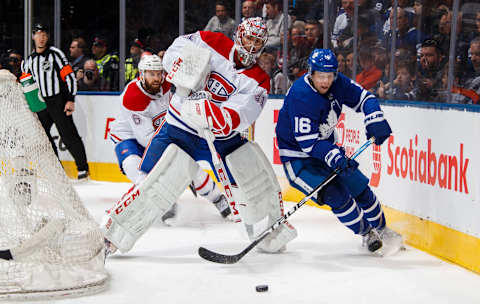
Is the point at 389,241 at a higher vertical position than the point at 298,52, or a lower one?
lower

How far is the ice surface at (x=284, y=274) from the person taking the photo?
284 centimetres

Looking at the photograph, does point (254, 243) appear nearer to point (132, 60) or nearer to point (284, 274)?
point (284, 274)

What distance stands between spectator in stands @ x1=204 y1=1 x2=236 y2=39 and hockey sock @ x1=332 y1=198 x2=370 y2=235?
10.1 ft

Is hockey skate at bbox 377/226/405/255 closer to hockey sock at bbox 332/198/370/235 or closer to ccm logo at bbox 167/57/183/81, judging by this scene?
hockey sock at bbox 332/198/370/235

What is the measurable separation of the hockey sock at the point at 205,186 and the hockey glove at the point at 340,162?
1322mm

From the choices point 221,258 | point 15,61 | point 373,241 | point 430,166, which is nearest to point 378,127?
point 430,166

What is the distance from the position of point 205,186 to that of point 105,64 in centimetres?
302

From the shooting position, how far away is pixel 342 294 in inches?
114

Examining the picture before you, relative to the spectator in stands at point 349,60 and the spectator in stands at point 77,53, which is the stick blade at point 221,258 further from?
the spectator in stands at point 77,53

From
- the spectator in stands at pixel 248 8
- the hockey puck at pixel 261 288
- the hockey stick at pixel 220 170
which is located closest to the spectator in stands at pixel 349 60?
the spectator in stands at pixel 248 8

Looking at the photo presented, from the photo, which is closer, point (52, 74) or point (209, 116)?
point (209, 116)

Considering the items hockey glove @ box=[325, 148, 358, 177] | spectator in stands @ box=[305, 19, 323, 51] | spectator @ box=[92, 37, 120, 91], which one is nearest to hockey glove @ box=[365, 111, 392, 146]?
hockey glove @ box=[325, 148, 358, 177]

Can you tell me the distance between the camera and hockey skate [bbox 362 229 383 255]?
351 centimetres

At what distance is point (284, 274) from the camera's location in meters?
3.23
